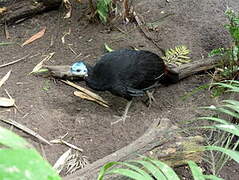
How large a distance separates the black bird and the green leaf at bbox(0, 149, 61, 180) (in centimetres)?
277

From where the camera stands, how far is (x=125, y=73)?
3.23 m

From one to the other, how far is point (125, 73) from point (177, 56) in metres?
0.67

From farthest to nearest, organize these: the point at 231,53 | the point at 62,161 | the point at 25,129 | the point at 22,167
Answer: the point at 231,53 < the point at 25,129 < the point at 62,161 < the point at 22,167

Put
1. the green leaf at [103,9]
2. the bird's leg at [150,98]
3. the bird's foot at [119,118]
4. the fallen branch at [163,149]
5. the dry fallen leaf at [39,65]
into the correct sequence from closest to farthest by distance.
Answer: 1. the fallen branch at [163,149]
2. the bird's foot at [119,118]
3. the bird's leg at [150,98]
4. the dry fallen leaf at [39,65]
5. the green leaf at [103,9]

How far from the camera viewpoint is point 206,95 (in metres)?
3.28

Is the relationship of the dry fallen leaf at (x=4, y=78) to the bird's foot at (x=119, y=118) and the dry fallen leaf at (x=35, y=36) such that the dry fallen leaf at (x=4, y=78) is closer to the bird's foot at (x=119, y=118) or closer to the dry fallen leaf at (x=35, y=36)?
the dry fallen leaf at (x=35, y=36)

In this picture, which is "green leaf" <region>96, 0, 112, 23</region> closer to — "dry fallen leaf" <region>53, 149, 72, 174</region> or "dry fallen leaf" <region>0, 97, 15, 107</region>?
"dry fallen leaf" <region>0, 97, 15, 107</region>

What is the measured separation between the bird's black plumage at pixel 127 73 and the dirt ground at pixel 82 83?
0.18m

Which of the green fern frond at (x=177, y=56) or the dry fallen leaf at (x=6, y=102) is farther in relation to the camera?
the green fern frond at (x=177, y=56)

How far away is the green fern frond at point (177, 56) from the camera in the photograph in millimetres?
3580

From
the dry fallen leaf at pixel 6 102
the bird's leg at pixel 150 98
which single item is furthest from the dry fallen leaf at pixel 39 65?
the bird's leg at pixel 150 98

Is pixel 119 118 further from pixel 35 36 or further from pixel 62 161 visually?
pixel 35 36

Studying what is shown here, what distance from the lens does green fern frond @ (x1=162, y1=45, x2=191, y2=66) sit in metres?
3.58

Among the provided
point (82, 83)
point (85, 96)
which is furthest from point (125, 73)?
point (82, 83)
